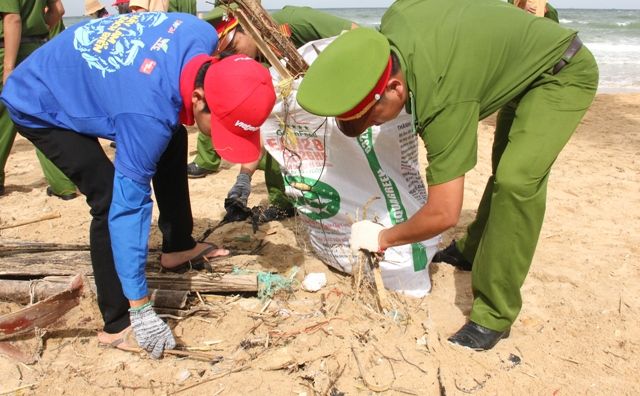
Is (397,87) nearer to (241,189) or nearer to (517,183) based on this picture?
(517,183)

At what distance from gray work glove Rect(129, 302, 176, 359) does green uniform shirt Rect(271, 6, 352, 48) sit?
1.95 metres

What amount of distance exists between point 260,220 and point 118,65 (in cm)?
182

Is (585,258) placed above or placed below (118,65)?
below

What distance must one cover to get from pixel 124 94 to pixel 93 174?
0.41 m

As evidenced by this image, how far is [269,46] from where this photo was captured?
290cm

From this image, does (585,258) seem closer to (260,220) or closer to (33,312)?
(260,220)

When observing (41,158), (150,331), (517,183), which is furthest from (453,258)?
(41,158)

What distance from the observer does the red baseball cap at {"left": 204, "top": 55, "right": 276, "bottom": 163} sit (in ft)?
6.03

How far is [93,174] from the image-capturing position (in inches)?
84.7

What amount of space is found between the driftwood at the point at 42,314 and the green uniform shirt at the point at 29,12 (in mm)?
2297

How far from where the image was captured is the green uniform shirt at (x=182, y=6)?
5.22m

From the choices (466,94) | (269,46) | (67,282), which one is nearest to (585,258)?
(466,94)

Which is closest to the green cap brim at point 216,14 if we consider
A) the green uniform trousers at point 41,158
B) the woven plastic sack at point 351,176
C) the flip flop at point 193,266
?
the woven plastic sack at point 351,176

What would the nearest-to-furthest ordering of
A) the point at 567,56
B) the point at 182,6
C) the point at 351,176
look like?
the point at 567,56 → the point at 351,176 → the point at 182,6
